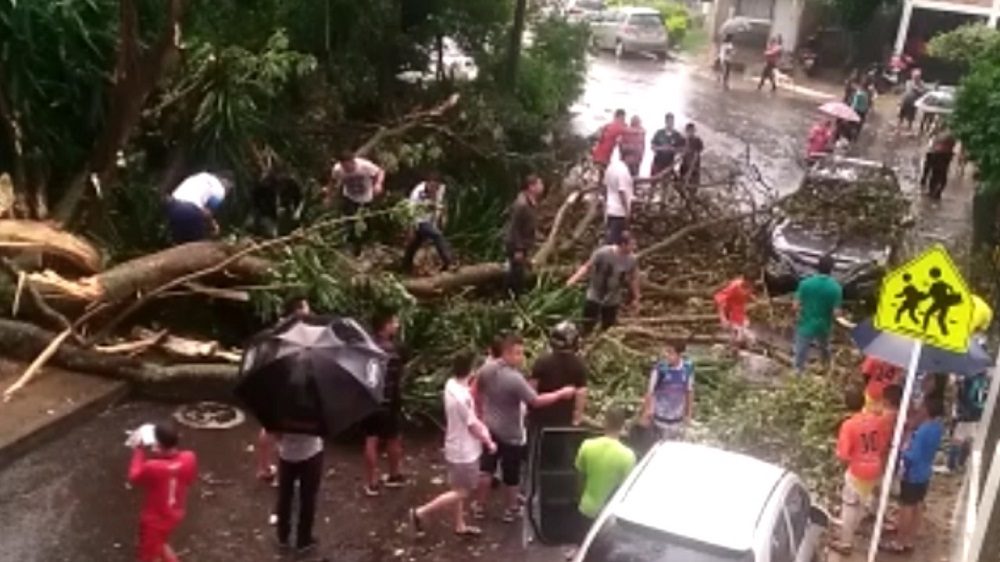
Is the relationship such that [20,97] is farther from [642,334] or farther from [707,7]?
[707,7]

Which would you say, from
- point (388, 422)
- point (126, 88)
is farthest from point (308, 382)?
point (126, 88)

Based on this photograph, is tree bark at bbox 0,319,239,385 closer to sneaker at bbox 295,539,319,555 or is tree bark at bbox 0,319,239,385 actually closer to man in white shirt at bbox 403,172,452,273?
sneaker at bbox 295,539,319,555

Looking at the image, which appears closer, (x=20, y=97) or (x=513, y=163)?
(x=20, y=97)

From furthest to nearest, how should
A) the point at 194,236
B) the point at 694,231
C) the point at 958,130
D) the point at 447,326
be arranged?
the point at 958,130 < the point at 694,231 < the point at 194,236 < the point at 447,326

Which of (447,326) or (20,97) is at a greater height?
(20,97)

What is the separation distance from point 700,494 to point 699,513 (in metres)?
0.24

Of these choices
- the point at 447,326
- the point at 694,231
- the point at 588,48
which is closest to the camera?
the point at 447,326

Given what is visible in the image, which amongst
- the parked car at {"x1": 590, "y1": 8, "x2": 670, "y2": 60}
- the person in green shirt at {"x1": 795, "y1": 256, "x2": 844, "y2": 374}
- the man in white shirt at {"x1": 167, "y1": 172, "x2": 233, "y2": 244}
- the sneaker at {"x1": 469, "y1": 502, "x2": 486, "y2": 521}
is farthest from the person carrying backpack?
the parked car at {"x1": 590, "y1": 8, "x2": 670, "y2": 60}

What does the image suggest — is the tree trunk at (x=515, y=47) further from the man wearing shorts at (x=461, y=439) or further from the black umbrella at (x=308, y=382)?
the black umbrella at (x=308, y=382)

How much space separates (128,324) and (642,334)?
5.07 metres

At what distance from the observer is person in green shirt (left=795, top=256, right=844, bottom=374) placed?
13.8m

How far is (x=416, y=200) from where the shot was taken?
A: 1498 centimetres

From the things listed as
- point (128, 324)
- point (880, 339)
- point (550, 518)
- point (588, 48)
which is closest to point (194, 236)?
point (128, 324)

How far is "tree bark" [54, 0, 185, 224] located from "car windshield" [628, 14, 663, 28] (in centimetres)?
3002
